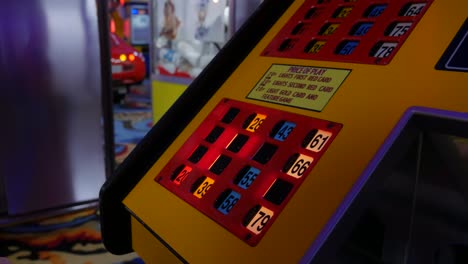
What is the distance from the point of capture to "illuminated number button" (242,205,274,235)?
64 cm

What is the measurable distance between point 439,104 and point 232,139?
37 cm

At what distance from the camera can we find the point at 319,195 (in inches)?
23.6

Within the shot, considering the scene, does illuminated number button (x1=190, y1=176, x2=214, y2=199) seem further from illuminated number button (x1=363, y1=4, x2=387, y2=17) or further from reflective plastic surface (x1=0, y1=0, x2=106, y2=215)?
reflective plastic surface (x1=0, y1=0, x2=106, y2=215)

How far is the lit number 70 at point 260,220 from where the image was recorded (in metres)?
0.64

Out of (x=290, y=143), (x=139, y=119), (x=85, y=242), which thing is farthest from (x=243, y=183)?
(x=139, y=119)

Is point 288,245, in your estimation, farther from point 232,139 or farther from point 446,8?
point 446,8

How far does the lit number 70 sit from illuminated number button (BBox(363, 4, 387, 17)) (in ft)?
1.32

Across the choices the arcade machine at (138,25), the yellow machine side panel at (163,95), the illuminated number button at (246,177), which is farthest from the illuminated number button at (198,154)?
the arcade machine at (138,25)

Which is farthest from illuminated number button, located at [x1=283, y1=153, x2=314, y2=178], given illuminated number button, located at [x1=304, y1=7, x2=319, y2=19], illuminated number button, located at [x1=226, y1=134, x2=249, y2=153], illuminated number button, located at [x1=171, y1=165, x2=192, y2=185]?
illuminated number button, located at [x1=304, y1=7, x2=319, y2=19]

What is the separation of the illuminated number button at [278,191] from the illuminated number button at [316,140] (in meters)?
0.07

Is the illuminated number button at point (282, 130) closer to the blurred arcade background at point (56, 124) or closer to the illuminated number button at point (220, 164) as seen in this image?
the illuminated number button at point (220, 164)

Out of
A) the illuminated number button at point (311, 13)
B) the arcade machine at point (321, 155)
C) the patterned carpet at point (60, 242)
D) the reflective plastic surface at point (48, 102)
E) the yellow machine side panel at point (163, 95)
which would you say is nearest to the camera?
the arcade machine at point (321, 155)

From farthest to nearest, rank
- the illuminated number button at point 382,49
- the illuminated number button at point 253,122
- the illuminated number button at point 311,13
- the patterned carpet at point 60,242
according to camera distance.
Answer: the patterned carpet at point 60,242 < the illuminated number button at point 311,13 < the illuminated number button at point 253,122 < the illuminated number button at point 382,49

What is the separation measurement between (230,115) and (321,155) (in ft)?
0.86
